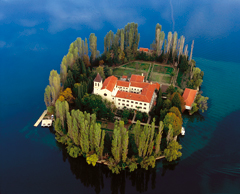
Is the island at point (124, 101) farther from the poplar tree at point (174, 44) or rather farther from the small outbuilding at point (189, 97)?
the small outbuilding at point (189, 97)

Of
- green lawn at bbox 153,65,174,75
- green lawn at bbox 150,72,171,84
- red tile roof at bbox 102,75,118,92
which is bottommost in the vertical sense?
red tile roof at bbox 102,75,118,92

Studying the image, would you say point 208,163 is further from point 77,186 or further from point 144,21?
point 144,21

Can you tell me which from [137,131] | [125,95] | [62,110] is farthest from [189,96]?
[62,110]

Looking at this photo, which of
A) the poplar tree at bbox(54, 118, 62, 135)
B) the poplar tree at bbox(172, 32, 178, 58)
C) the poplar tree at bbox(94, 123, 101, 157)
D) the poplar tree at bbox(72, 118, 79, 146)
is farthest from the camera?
the poplar tree at bbox(172, 32, 178, 58)

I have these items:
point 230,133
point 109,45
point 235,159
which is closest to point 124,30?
point 109,45

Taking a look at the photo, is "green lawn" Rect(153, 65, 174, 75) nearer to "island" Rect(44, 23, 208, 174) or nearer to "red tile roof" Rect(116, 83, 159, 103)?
"island" Rect(44, 23, 208, 174)

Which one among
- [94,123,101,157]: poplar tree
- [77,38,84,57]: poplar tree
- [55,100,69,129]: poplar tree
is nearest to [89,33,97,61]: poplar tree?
[77,38,84,57]: poplar tree

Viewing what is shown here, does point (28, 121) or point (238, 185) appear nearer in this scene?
point (238, 185)
